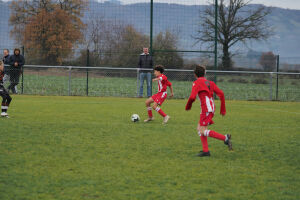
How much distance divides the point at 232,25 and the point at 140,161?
23.2 m

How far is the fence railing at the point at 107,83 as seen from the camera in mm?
18906

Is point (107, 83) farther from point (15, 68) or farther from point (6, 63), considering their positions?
point (6, 63)

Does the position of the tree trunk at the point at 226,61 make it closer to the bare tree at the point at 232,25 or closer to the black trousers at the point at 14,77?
the bare tree at the point at 232,25

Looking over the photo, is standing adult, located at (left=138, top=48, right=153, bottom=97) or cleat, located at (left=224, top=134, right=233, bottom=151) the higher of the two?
standing adult, located at (left=138, top=48, right=153, bottom=97)

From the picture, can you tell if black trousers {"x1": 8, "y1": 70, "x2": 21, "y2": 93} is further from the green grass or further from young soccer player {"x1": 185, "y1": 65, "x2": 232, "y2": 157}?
young soccer player {"x1": 185, "y1": 65, "x2": 232, "y2": 157}

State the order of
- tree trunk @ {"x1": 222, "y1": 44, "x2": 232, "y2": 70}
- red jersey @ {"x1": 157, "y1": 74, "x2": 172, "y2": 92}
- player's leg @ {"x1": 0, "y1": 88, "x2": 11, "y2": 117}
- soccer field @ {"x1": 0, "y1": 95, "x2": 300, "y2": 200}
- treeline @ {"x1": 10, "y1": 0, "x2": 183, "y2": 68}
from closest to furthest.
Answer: soccer field @ {"x1": 0, "y1": 95, "x2": 300, "y2": 200}
red jersey @ {"x1": 157, "y1": 74, "x2": 172, "y2": 92}
player's leg @ {"x1": 0, "y1": 88, "x2": 11, "y2": 117}
treeline @ {"x1": 10, "y1": 0, "x2": 183, "y2": 68}
tree trunk @ {"x1": 222, "y1": 44, "x2": 232, "y2": 70}

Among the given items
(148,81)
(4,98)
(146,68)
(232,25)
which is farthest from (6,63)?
(232,25)

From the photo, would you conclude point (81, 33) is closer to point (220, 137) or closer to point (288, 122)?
point (288, 122)

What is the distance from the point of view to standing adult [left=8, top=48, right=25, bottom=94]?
715 inches

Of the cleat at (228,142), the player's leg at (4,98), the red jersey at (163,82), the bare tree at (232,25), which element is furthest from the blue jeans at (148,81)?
the cleat at (228,142)

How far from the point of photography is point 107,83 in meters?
19.3

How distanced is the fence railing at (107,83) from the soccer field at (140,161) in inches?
333

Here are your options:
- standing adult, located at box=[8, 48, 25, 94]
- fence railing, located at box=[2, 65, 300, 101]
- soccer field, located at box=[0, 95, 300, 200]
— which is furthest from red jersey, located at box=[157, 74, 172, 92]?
standing adult, located at box=[8, 48, 25, 94]

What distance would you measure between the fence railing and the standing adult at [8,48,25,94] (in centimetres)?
43
